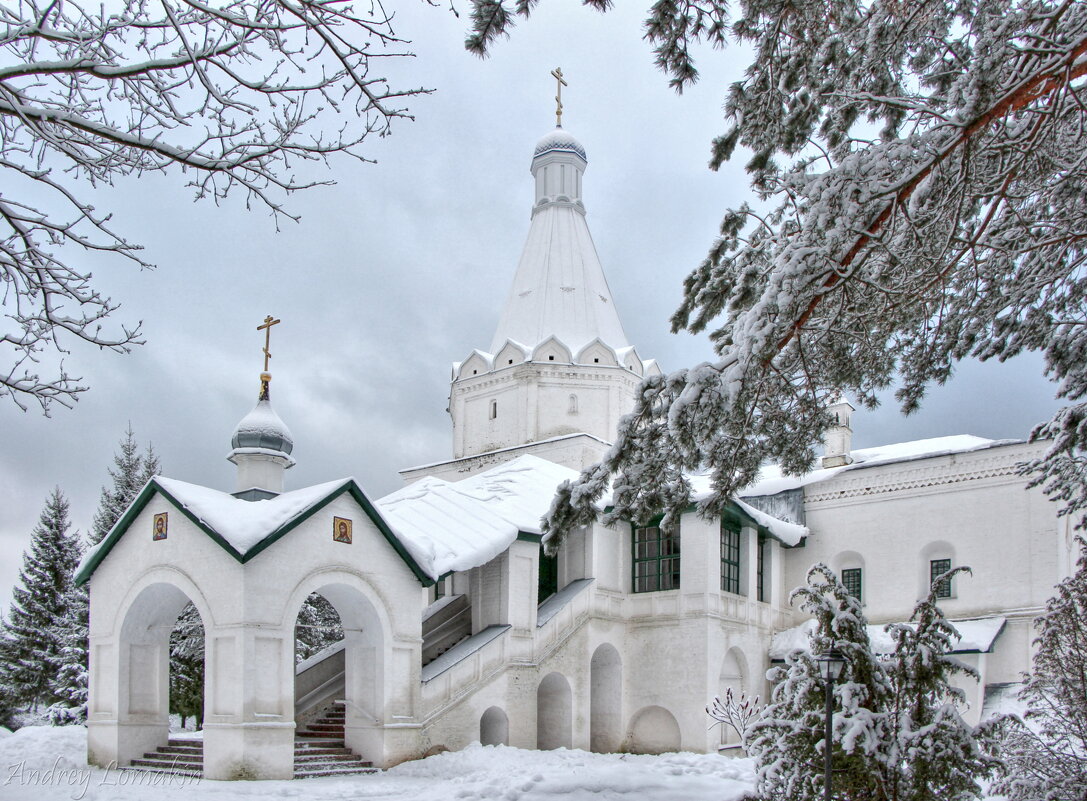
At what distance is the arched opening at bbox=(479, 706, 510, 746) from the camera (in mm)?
17781

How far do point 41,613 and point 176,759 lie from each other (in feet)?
52.5

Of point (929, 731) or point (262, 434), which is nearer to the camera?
point (929, 731)

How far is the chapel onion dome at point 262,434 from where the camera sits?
17.0 metres

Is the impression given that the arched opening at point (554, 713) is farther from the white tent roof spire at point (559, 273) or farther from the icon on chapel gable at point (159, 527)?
the white tent roof spire at point (559, 273)

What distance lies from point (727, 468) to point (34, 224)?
20.7 ft

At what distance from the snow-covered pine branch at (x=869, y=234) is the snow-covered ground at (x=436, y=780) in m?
4.14

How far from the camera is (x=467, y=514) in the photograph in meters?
19.2

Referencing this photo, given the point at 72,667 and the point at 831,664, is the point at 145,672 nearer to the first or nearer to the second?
the point at 72,667

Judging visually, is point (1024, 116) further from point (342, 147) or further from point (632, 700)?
point (632, 700)

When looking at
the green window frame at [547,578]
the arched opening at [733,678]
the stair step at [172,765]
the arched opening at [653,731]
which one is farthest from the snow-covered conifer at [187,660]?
the arched opening at [733,678]

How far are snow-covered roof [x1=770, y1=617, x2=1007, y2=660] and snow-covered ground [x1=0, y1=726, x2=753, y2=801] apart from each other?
17.5ft

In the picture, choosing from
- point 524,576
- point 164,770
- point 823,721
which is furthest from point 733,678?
point 823,721

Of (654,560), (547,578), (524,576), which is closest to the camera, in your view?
(524,576)

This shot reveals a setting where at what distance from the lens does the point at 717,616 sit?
20.5 meters
